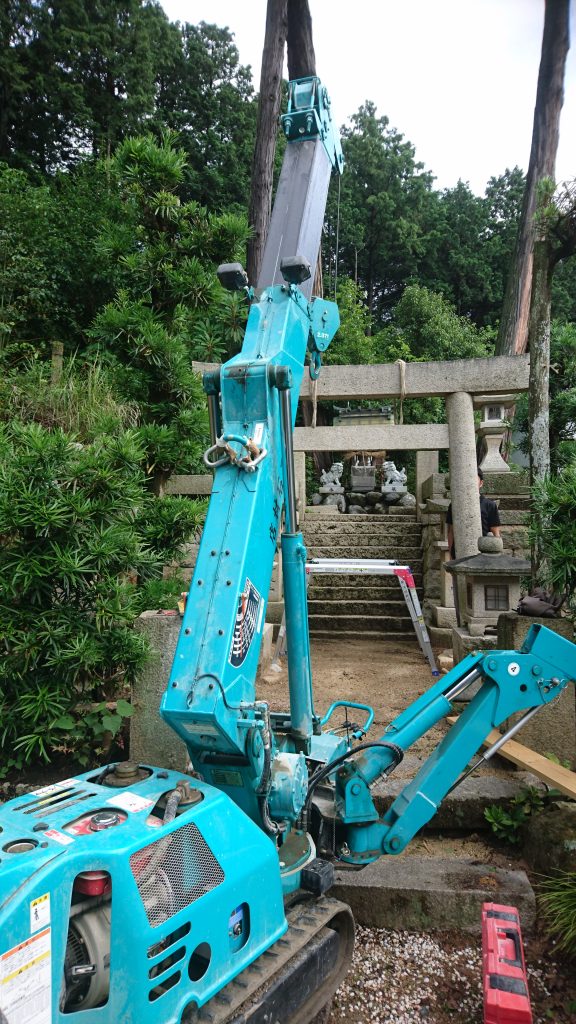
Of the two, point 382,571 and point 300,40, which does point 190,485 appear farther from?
point 300,40

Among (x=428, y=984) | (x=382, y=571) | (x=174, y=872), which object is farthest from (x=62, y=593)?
(x=382, y=571)

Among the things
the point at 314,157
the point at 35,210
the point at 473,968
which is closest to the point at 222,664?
the point at 473,968

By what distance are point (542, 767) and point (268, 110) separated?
36.1ft

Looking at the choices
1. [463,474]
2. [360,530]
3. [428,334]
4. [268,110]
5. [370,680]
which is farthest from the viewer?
[428,334]

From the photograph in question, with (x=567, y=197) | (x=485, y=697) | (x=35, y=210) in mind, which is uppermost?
(x=35, y=210)

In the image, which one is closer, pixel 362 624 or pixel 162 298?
pixel 162 298

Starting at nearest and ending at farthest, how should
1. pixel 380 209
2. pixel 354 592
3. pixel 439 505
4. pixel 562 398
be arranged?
pixel 562 398 → pixel 439 505 → pixel 354 592 → pixel 380 209

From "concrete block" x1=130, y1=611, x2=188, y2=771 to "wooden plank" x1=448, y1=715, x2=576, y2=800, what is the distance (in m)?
1.75

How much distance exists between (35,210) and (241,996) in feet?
37.2

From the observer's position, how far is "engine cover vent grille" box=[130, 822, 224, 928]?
5.94 ft

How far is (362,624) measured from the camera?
34.7ft

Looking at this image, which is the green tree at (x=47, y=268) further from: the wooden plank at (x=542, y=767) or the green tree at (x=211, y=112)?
the green tree at (x=211, y=112)

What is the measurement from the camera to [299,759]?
2682 millimetres

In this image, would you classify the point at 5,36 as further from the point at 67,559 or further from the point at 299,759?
the point at 299,759
